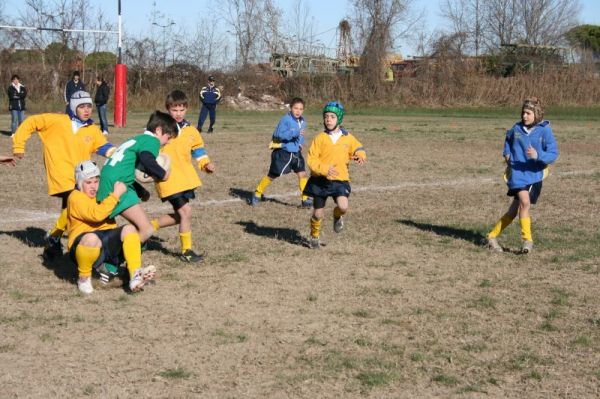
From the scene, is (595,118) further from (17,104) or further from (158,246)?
(158,246)

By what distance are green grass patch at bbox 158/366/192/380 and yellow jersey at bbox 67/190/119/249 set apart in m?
2.24

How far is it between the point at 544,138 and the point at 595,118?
28923 mm

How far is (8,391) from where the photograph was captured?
16.8 ft

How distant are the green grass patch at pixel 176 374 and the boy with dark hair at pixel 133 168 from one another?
7.68 feet

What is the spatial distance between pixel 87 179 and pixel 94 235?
Result: 0.47 meters

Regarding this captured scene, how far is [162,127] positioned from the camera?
7926 mm

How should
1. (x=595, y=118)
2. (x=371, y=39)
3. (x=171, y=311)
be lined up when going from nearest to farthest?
(x=171, y=311)
(x=595, y=118)
(x=371, y=39)

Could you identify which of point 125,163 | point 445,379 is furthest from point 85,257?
point 445,379

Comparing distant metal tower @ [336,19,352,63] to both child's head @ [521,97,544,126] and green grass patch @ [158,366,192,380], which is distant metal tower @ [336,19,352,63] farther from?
green grass patch @ [158,366,192,380]

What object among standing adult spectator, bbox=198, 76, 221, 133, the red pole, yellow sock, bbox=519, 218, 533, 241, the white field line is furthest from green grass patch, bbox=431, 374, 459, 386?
the red pole

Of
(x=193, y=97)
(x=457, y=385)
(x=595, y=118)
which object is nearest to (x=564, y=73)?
(x=595, y=118)

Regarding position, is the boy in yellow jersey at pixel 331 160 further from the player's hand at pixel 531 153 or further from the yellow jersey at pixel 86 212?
the yellow jersey at pixel 86 212

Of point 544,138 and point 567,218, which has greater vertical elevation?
point 544,138

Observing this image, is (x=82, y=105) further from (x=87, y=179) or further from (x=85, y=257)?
(x=85, y=257)
